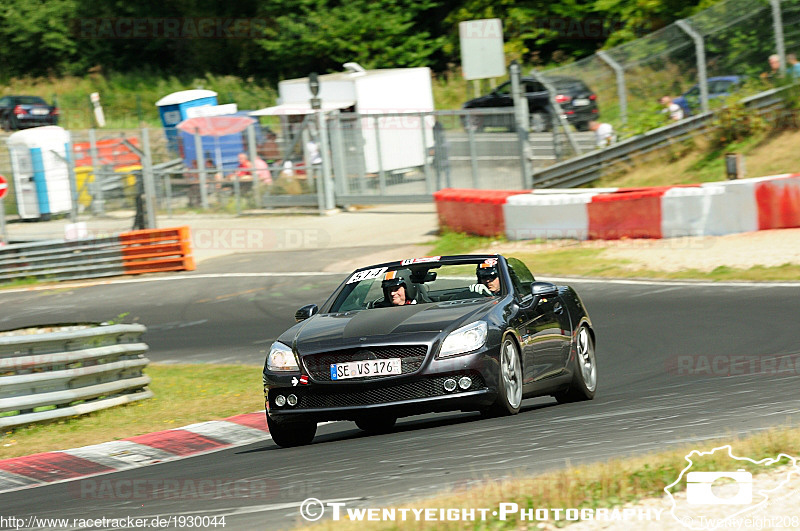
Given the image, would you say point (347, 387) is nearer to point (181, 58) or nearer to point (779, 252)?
point (779, 252)

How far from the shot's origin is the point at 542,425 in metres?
7.70

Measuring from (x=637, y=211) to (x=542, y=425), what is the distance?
12845 mm

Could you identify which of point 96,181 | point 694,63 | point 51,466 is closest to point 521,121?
point 694,63

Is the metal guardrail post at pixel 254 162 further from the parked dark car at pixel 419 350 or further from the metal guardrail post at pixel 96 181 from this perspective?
the parked dark car at pixel 419 350

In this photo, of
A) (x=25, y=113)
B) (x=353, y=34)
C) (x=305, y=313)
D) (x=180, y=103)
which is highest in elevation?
(x=353, y=34)

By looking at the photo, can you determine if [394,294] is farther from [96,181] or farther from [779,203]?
[96,181]

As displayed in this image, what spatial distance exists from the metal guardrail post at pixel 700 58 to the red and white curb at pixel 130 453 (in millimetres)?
17236

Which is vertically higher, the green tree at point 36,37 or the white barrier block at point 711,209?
the green tree at point 36,37

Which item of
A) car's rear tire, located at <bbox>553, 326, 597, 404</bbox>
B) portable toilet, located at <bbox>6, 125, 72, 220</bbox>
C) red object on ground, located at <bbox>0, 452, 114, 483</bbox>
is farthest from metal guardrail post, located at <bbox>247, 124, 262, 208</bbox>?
red object on ground, located at <bbox>0, 452, 114, 483</bbox>

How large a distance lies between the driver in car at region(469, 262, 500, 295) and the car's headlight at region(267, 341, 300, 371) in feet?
5.03

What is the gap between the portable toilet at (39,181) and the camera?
27531mm

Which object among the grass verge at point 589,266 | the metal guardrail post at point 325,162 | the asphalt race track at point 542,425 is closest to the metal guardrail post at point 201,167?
the metal guardrail post at point 325,162

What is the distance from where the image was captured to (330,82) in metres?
33.2

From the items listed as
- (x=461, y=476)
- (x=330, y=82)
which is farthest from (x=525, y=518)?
(x=330, y=82)
